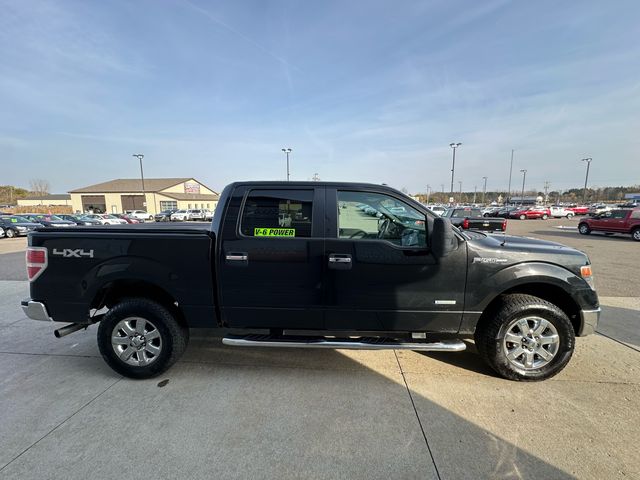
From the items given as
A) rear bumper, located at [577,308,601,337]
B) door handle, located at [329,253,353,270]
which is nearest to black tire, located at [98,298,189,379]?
door handle, located at [329,253,353,270]

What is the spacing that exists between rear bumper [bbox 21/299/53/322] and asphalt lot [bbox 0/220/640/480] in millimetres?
651

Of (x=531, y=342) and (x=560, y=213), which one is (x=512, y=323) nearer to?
(x=531, y=342)

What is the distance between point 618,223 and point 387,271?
20.0 m

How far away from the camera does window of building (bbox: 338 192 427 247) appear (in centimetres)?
306

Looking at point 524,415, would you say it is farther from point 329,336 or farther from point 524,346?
point 329,336

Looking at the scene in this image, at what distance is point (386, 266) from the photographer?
117 inches

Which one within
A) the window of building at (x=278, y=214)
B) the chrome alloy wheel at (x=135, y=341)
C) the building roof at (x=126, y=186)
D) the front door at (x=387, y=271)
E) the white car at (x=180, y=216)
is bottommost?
the white car at (x=180, y=216)

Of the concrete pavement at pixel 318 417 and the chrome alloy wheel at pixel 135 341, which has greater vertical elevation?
the chrome alloy wheel at pixel 135 341

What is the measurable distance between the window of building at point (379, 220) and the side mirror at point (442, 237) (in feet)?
0.64

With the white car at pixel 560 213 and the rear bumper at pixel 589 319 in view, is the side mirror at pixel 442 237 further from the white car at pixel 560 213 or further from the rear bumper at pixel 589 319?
the white car at pixel 560 213

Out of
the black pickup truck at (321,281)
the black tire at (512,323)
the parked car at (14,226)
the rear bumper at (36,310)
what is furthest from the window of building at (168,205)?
the black tire at (512,323)

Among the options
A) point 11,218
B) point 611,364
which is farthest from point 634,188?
point 11,218

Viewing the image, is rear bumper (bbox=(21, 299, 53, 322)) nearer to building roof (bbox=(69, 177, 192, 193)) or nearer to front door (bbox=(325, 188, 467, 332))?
front door (bbox=(325, 188, 467, 332))

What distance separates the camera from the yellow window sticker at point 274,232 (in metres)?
3.04
